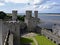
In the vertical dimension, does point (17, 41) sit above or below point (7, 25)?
below

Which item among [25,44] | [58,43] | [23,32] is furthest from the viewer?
[23,32]

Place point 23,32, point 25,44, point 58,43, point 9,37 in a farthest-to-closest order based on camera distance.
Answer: point 23,32 < point 58,43 < point 25,44 < point 9,37

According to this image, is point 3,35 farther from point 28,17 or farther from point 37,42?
point 28,17

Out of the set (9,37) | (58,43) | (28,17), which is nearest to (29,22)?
(28,17)

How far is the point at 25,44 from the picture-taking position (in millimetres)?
31297

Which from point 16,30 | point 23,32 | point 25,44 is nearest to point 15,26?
point 16,30

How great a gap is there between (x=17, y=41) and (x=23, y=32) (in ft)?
35.9

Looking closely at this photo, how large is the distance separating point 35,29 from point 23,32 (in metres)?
2.40

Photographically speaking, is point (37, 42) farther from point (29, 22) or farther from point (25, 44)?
point (29, 22)

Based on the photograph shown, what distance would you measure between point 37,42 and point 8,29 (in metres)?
4.29

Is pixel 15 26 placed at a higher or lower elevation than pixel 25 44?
higher

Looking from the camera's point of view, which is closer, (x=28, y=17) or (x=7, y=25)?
(x=7, y=25)

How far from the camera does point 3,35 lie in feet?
103

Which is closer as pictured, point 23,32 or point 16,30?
point 16,30
